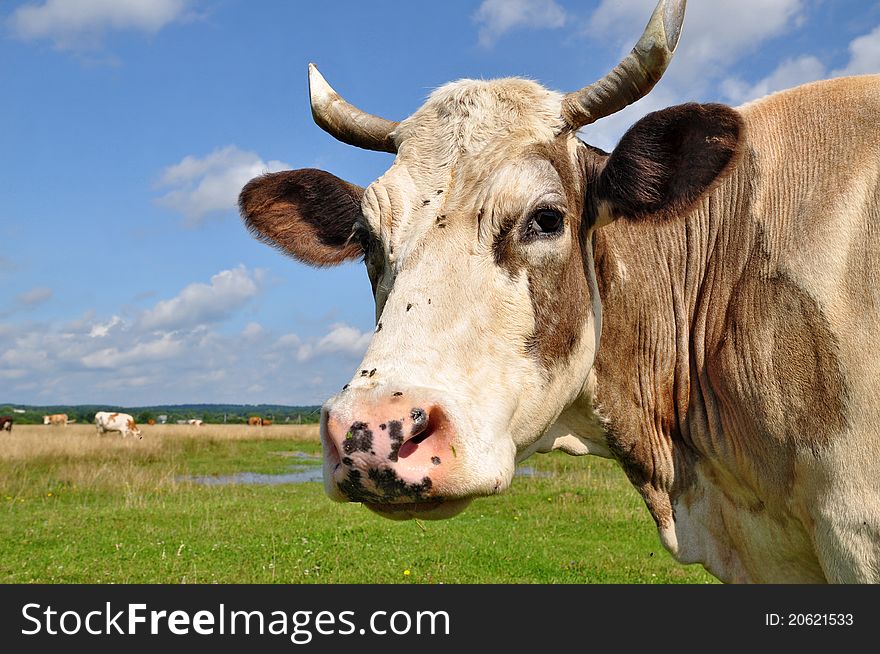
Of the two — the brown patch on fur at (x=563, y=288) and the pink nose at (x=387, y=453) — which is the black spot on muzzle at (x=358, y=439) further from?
the brown patch on fur at (x=563, y=288)

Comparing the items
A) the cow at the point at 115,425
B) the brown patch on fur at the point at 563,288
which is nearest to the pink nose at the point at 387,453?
the brown patch on fur at the point at 563,288

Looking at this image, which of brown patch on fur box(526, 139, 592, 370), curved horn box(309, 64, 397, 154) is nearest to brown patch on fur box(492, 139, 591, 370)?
brown patch on fur box(526, 139, 592, 370)

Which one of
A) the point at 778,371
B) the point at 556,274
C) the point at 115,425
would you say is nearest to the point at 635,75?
the point at 556,274

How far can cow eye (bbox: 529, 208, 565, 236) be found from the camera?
3273mm

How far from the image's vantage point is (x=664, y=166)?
3.64 meters

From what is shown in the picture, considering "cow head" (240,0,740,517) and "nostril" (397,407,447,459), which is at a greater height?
"cow head" (240,0,740,517)

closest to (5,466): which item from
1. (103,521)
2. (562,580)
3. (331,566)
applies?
(103,521)

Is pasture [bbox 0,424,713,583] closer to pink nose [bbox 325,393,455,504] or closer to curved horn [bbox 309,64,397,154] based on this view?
curved horn [bbox 309,64,397,154]

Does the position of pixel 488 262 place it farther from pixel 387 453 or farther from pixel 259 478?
pixel 259 478

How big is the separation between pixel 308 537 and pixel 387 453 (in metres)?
10.6

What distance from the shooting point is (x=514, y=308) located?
311 cm

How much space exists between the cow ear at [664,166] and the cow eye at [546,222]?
1.35 ft

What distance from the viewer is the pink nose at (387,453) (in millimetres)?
2535

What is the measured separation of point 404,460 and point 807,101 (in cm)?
292
